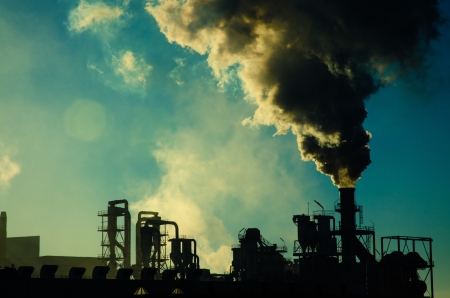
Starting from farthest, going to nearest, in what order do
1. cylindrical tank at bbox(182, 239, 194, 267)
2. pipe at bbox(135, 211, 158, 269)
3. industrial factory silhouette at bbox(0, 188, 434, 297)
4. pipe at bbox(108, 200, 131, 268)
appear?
pipe at bbox(108, 200, 131, 268) → pipe at bbox(135, 211, 158, 269) → cylindrical tank at bbox(182, 239, 194, 267) → industrial factory silhouette at bbox(0, 188, 434, 297)

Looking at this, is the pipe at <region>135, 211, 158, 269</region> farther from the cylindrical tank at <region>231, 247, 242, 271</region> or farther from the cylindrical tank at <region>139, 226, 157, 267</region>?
the cylindrical tank at <region>231, 247, 242, 271</region>

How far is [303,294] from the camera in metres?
58.6

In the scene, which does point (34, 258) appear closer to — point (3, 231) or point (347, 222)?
point (3, 231)

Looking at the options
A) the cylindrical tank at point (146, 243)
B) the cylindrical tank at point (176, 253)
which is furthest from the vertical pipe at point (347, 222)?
the cylindrical tank at point (146, 243)

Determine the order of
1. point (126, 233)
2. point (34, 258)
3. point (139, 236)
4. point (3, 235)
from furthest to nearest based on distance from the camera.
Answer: point (34, 258), point (3, 235), point (126, 233), point (139, 236)

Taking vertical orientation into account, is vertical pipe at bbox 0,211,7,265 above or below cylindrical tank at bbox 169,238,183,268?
above

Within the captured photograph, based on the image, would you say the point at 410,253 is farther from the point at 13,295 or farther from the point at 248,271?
the point at 13,295

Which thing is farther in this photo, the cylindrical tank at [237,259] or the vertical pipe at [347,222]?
the cylindrical tank at [237,259]

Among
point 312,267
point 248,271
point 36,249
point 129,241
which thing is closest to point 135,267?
point 129,241

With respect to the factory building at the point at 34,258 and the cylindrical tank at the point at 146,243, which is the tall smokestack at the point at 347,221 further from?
the factory building at the point at 34,258

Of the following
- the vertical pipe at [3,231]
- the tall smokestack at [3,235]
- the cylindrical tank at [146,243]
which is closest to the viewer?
the cylindrical tank at [146,243]

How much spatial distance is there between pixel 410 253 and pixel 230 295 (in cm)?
2015

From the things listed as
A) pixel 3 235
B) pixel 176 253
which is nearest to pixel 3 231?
pixel 3 235

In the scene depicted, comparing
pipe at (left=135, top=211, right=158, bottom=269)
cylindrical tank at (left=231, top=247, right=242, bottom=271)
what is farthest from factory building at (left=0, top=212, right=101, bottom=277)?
cylindrical tank at (left=231, top=247, right=242, bottom=271)
